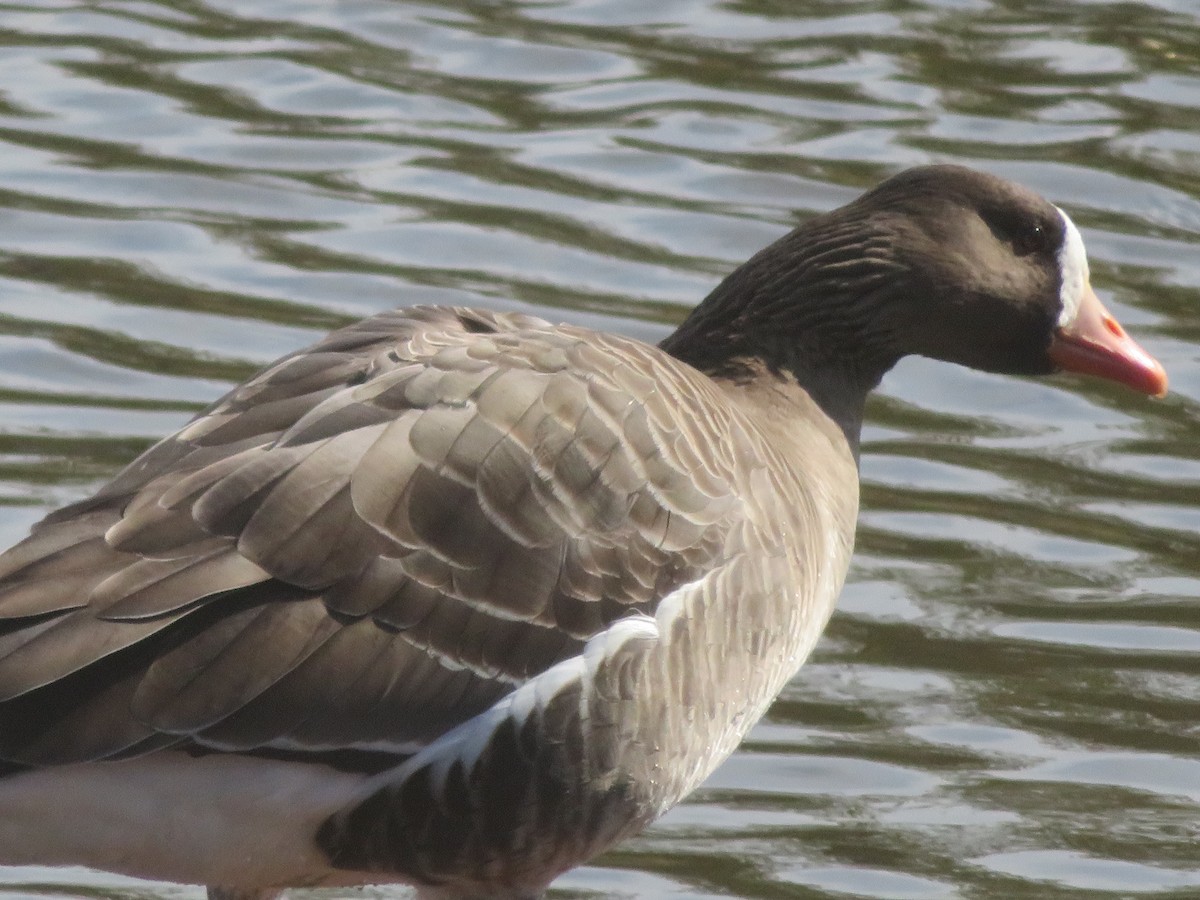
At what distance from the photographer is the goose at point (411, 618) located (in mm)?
5625

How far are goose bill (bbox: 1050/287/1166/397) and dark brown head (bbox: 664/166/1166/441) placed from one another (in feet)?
0.13

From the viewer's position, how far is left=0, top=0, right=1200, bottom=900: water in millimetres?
7637

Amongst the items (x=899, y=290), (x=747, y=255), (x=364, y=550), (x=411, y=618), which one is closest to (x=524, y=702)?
(x=411, y=618)

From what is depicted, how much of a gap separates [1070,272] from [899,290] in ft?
1.83

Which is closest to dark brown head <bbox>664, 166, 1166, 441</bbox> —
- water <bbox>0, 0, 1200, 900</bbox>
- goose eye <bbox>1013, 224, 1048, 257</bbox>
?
goose eye <bbox>1013, 224, 1048, 257</bbox>

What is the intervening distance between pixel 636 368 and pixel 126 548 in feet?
4.76

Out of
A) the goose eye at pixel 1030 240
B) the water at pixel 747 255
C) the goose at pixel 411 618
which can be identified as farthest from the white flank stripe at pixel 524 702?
the goose eye at pixel 1030 240

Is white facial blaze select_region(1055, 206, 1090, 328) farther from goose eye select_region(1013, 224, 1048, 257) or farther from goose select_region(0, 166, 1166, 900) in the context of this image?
goose select_region(0, 166, 1166, 900)

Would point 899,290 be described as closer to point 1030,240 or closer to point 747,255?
point 1030,240

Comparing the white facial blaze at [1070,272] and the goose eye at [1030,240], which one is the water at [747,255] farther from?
the goose eye at [1030,240]

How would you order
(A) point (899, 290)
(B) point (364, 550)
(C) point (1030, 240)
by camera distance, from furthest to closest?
(C) point (1030, 240) → (A) point (899, 290) → (B) point (364, 550)

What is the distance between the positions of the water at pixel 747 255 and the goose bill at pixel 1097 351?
1.23 metres

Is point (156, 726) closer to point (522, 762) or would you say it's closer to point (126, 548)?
point (126, 548)

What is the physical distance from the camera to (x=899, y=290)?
23.7ft
